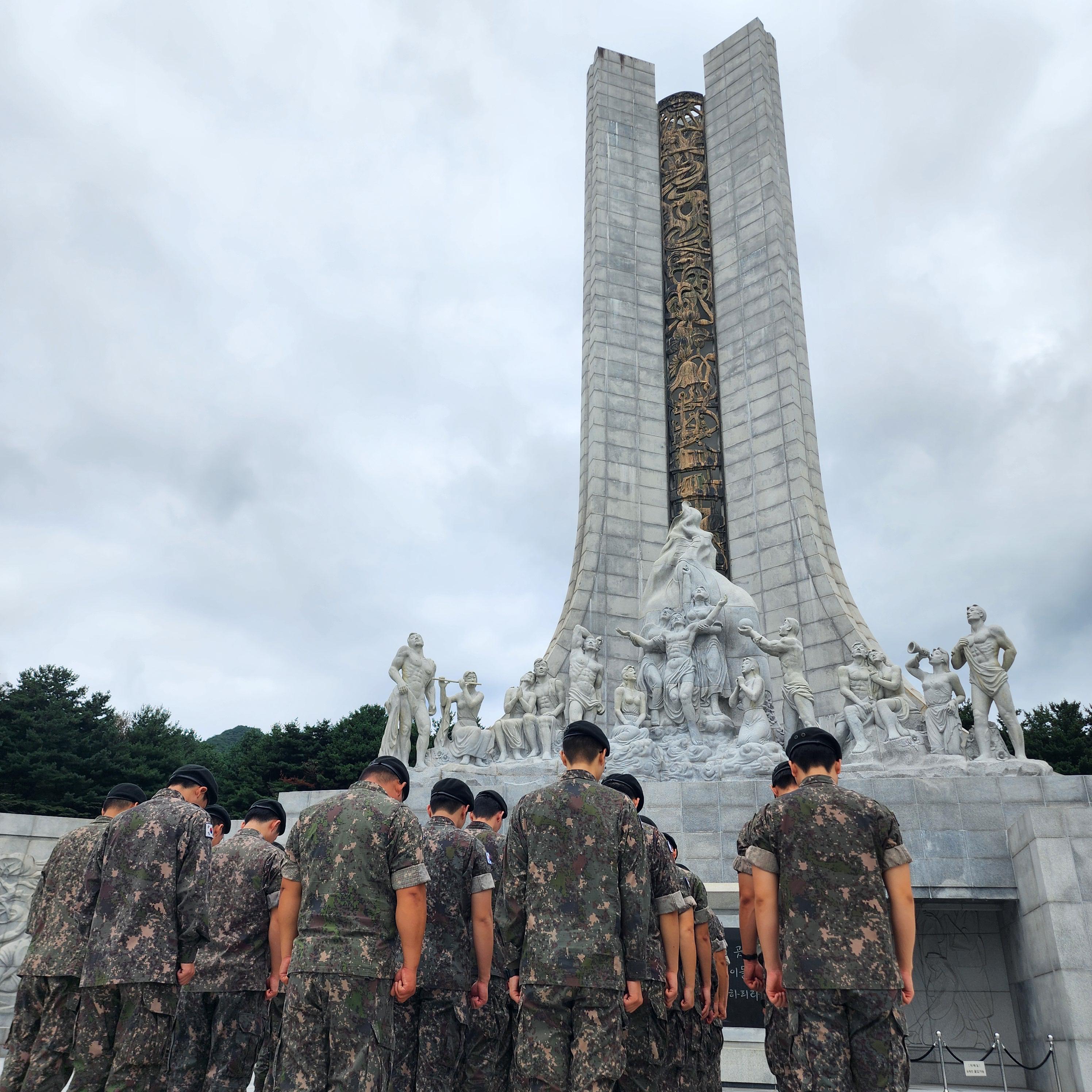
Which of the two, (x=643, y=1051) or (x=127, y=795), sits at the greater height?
(x=127, y=795)

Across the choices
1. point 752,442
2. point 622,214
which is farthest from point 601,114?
point 752,442

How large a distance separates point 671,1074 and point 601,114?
19.8m

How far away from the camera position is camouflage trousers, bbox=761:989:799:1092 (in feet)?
9.87

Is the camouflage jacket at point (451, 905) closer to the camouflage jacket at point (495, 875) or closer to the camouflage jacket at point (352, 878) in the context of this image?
the camouflage jacket at point (495, 875)

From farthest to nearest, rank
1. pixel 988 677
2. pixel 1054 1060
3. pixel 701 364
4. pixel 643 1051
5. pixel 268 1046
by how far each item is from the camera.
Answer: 1. pixel 701 364
2. pixel 988 677
3. pixel 1054 1060
4. pixel 268 1046
5. pixel 643 1051

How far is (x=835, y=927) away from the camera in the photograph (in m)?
3.03

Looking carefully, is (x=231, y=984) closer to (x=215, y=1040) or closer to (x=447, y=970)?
(x=215, y=1040)

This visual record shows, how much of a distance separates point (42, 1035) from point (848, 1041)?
331 centimetres

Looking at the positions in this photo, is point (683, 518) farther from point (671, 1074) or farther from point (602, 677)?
point (671, 1074)

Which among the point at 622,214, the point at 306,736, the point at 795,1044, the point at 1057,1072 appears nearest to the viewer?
the point at 795,1044

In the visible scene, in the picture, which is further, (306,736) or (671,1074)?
(306,736)

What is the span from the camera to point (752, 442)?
1672 centimetres

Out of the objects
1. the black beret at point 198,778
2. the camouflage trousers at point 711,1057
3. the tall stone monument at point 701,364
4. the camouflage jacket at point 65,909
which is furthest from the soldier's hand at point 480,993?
the tall stone monument at point 701,364

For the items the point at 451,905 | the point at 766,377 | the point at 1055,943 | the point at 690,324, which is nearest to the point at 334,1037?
the point at 451,905
